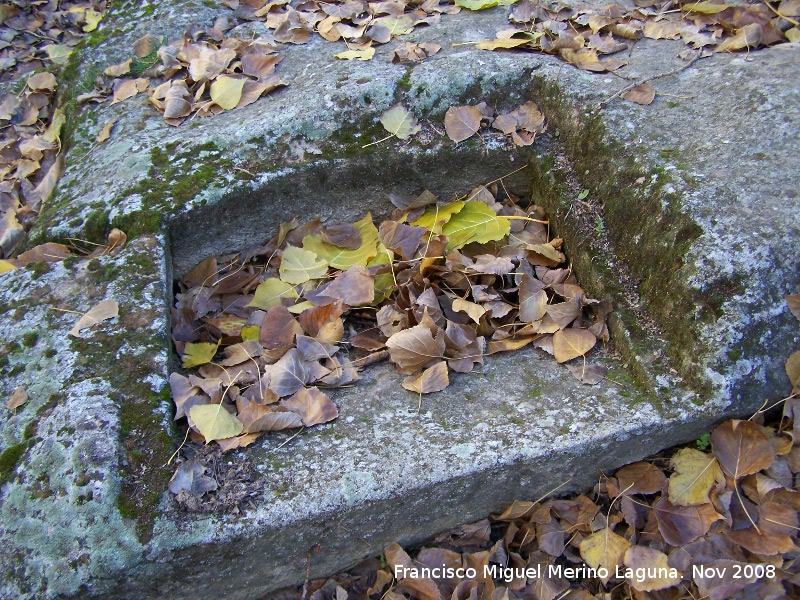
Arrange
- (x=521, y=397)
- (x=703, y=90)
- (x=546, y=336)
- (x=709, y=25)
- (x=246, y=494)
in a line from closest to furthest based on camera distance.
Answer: (x=246, y=494), (x=521, y=397), (x=546, y=336), (x=703, y=90), (x=709, y=25)

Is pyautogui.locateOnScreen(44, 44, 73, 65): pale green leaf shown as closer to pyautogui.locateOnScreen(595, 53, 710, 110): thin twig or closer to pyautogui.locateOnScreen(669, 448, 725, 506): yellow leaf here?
pyautogui.locateOnScreen(595, 53, 710, 110): thin twig

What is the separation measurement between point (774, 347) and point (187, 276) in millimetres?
1662

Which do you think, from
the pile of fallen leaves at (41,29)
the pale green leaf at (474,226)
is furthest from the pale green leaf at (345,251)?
the pile of fallen leaves at (41,29)

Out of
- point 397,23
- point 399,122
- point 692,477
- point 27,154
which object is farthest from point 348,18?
point 692,477

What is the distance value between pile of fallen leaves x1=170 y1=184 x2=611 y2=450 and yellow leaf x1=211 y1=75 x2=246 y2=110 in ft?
1.81

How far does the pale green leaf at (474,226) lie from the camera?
185cm

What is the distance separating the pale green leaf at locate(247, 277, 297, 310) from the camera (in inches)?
71.9

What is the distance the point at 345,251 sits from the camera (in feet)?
6.34

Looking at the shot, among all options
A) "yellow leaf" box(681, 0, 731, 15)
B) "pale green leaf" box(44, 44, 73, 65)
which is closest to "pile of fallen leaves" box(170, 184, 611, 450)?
"yellow leaf" box(681, 0, 731, 15)

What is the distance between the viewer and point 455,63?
6.75 ft

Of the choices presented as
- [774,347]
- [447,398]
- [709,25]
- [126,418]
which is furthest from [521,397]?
[709,25]

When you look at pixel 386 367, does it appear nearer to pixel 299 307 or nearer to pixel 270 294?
pixel 299 307

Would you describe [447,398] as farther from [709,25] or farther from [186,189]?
[709,25]

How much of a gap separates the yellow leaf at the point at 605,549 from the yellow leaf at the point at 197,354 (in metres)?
1.10
